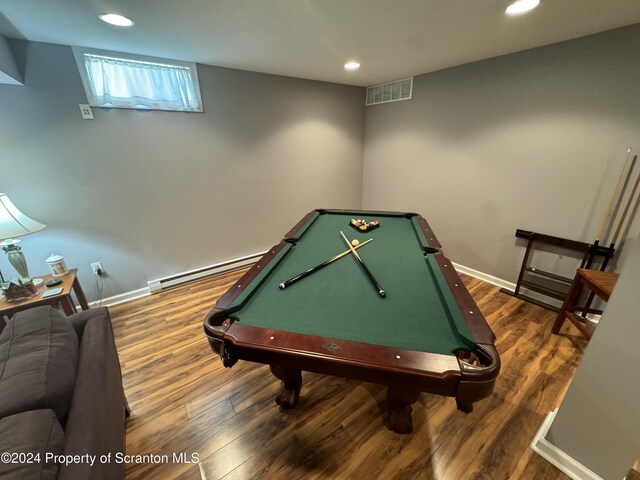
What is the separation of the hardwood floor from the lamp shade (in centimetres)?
101

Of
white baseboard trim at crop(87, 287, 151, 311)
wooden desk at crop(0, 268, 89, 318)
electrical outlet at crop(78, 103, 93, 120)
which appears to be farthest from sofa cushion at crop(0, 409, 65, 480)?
electrical outlet at crop(78, 103, 93, 120)

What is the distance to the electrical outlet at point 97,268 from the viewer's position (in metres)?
2.30

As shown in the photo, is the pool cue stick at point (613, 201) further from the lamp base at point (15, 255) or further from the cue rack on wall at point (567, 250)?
the lamp base at point (15, 255)

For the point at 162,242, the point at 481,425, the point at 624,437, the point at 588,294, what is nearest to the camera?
the point at 624,437

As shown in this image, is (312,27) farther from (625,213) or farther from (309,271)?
(625,213)

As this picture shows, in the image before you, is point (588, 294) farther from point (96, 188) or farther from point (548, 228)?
point (96, 188)

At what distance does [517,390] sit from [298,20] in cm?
268

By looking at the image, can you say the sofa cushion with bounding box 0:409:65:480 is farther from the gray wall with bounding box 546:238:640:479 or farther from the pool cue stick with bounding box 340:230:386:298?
the gray wall with bounding box 546:238:640:479

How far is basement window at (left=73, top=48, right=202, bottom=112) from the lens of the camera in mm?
1996

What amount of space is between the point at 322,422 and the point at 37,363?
1.26m

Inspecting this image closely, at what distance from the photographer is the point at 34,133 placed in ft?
6.19

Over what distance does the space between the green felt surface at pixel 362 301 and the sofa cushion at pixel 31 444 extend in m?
0.59

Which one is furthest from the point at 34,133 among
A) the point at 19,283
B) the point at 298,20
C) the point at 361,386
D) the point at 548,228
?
the point at 548,228

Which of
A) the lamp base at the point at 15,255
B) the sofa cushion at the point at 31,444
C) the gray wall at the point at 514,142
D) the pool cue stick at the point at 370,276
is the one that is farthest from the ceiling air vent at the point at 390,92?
the lamp base at the point at 15,255
